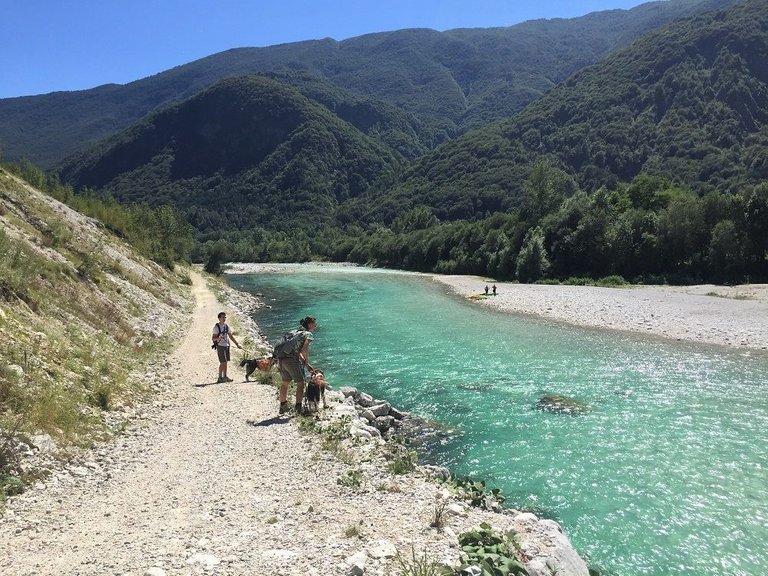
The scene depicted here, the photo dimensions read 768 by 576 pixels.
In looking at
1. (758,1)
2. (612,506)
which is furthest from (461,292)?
(758,1)

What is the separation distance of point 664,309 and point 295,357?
32068 mm

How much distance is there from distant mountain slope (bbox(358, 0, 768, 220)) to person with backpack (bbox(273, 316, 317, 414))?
458ft

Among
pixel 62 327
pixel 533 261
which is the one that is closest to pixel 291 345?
pixel 62 327

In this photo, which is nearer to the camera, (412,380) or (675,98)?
(412,380)

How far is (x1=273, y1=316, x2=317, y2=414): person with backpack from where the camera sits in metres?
13.7

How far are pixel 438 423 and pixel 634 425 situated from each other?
19.2 feet

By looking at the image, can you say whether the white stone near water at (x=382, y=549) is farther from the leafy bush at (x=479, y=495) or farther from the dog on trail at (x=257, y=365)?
the dog on trail at (x=257, y=365)

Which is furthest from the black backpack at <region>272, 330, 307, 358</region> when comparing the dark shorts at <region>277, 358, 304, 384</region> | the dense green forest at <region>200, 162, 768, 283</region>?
the dense green forest at <region>200, 162, 768, 283</region>

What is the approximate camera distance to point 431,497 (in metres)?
8.95

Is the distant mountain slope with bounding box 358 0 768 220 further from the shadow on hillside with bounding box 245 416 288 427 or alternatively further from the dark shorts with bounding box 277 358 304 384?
the shadow on hillside with bounding box 245 416 288 427

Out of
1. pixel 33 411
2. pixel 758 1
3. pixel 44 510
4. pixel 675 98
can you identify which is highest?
pixel 758 1

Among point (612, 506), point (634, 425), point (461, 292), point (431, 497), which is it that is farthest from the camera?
point (461, 292)

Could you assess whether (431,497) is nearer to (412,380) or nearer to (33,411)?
(33,411)

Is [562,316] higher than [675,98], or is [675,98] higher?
[675,98]
